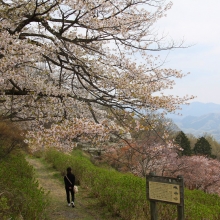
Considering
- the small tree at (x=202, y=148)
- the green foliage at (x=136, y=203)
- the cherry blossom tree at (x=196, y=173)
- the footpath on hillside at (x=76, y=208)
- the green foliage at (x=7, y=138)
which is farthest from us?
the small tree at (x=202, y=148)

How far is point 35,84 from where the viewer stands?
6000 millimetres

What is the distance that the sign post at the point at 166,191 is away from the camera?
3.99 m

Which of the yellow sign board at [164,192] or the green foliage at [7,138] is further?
the green foliage at [7,138]

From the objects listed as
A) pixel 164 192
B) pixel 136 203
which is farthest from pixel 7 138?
pixel 164 192

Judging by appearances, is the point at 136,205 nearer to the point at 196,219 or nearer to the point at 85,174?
the point at 196,219

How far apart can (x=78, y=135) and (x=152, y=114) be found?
194 cm

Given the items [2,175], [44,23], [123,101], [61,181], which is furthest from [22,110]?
[61,181]

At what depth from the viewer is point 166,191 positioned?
4.16 m

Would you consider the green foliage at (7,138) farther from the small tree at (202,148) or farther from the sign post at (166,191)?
the small tree at (202,148)

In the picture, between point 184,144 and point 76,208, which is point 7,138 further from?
point 184,144

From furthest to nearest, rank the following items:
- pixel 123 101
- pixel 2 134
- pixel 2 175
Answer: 1. pixel 2 134
2. pixel 2 175
3. pixel 123 101

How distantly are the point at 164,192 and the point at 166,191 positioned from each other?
53 millimetres

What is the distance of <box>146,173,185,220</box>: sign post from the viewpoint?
13.1 feet

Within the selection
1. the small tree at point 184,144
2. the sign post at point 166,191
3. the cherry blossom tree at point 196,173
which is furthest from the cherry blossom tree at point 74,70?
the small tree at point 184,144
